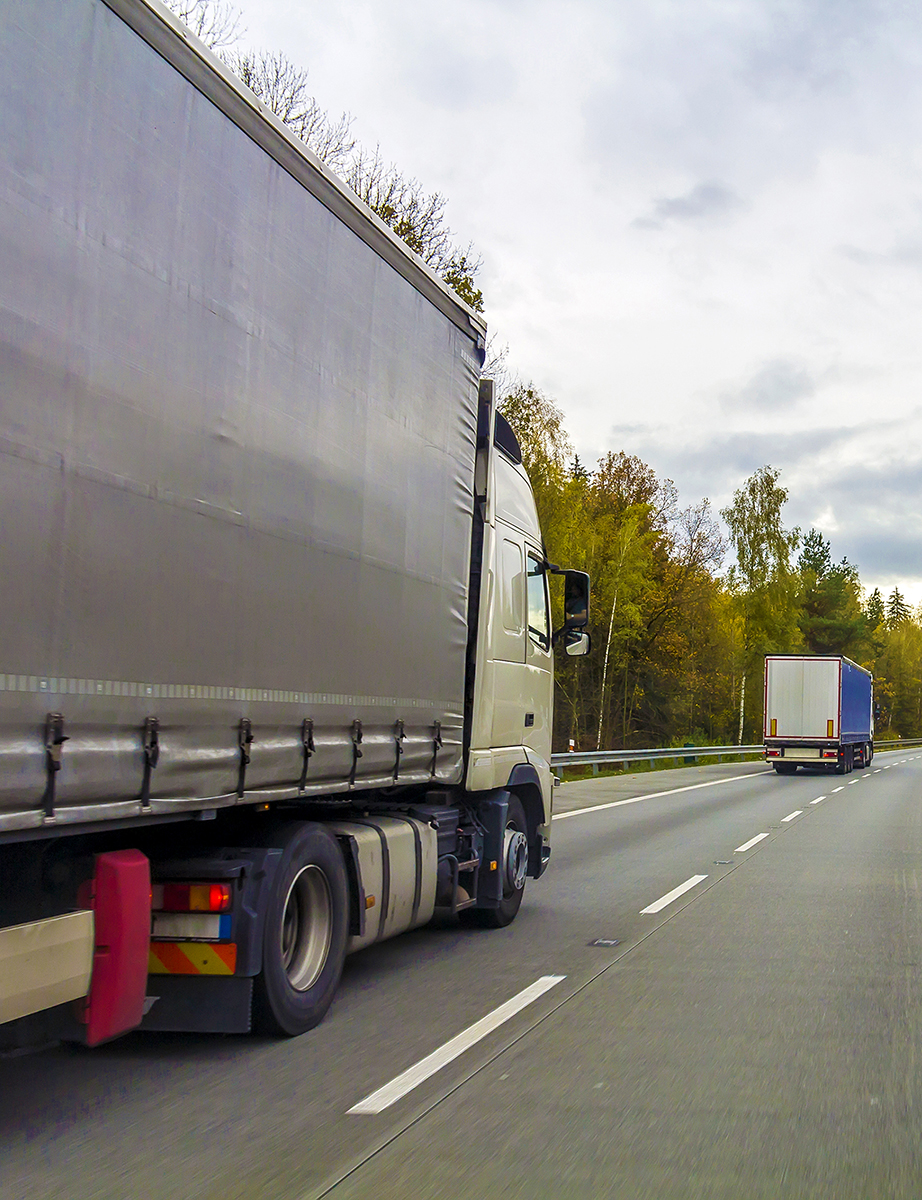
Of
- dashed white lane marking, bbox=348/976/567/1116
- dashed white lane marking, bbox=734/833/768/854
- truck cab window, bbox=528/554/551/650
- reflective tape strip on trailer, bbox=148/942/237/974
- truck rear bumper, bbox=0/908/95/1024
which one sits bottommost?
dashed white lane marking, bbox=348/976/567/1116

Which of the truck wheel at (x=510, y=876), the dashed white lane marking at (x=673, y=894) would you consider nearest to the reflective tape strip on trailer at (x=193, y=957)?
the truck wheel at (x=510, y=876)

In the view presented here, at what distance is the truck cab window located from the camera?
366 inches

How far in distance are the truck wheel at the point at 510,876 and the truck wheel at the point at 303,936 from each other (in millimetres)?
2495

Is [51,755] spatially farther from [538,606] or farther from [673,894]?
[673,894]

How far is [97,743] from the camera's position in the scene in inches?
164

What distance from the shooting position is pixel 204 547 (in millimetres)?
4836

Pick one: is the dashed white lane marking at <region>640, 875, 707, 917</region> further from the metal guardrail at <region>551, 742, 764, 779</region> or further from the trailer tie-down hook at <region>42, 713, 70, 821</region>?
the metal guardrail at <region>551, 742, 764, 779</region>

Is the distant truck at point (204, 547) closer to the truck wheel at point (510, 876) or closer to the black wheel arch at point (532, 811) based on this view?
the truck wheel at point (510, 876)

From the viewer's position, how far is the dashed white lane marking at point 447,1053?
186 inches

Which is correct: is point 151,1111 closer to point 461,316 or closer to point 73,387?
point 73,387

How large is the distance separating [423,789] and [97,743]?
4062 mm

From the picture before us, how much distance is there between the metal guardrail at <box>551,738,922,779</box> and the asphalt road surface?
Result: 33.0 feet

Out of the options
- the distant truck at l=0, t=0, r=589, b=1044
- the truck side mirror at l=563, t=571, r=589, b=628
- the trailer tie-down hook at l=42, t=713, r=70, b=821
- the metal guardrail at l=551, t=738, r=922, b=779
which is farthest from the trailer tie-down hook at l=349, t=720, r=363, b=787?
the metal guardrail at l=551, t=738, r=922, b=779

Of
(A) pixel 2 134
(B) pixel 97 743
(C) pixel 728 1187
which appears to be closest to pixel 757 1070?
(C) pixel 728 1187
